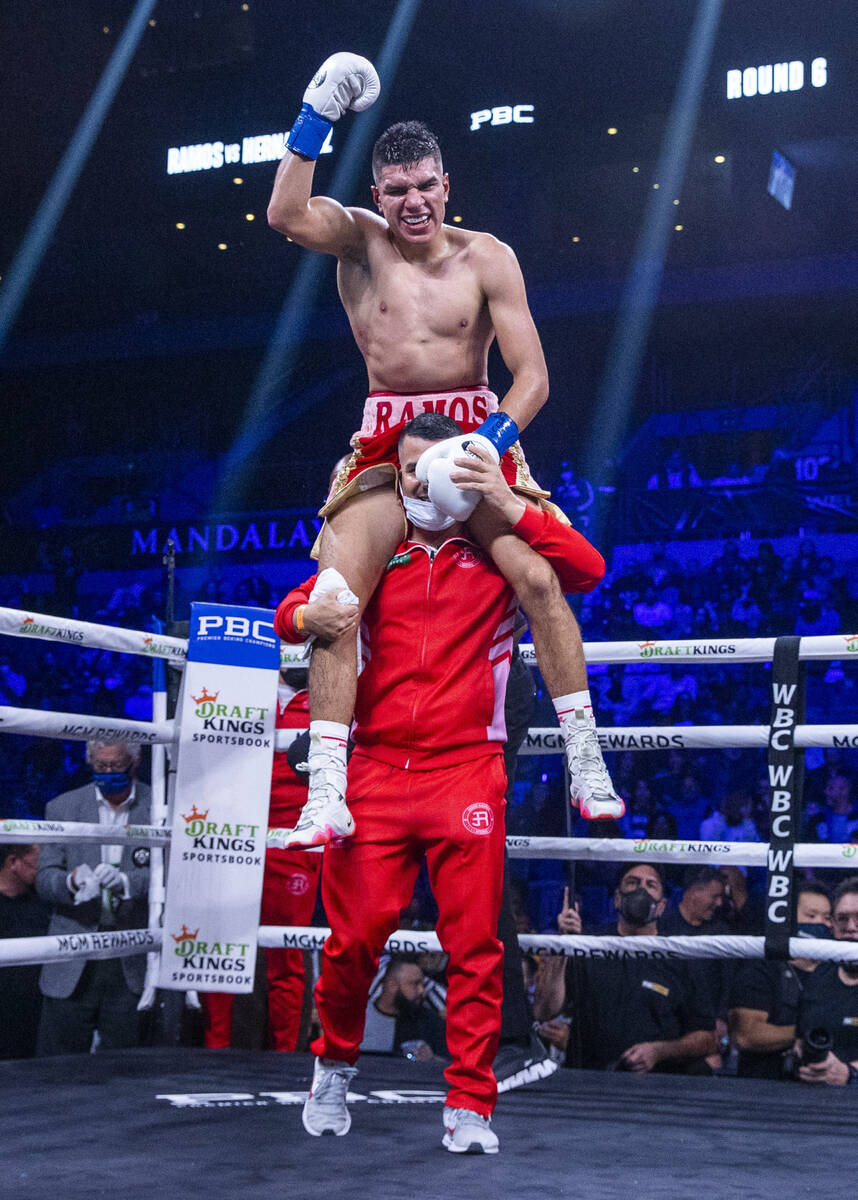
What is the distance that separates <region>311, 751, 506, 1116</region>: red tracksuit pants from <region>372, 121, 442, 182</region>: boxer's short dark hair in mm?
961

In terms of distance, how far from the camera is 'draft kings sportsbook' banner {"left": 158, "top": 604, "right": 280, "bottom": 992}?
2.51 m

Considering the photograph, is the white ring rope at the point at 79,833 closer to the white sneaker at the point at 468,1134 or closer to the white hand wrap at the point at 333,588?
the white hand wrap at the point at 333,588

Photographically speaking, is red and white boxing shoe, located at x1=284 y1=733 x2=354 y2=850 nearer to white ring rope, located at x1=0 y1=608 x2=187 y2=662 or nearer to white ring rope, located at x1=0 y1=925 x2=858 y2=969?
white ring rope, located at x1=0 y1=925 x2=858 y2=969

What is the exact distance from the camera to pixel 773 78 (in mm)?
9109

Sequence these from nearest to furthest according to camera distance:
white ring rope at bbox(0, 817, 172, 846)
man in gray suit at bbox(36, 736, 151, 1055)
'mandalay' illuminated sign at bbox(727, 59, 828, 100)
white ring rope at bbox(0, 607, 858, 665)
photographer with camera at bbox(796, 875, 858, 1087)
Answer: white ring rope at bbox(0, 817, 172, 846)
white ring rope at bbox(0, 607, 858, 665)
photographer with camera at bbox(796, 875, 858, 1087)
man in gray suit at bbox(36, 736, 151, 1055)
'mandalay' illuminated sign at bbox(727, 59, 828, 100)

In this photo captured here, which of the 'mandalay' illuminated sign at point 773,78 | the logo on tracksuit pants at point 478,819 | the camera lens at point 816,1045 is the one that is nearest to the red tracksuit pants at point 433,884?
the logo on tracksuit pants at point 478,819

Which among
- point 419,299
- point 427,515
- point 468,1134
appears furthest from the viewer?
point 419,299


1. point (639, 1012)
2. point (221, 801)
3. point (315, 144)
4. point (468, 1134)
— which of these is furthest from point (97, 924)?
point (315, 144)

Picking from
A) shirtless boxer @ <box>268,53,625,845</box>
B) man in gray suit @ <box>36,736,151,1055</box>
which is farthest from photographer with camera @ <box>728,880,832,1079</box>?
man in gray suit @ <box>36,736,151,1055</box>

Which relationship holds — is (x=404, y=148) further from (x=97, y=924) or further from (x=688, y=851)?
(x=97, y=924)

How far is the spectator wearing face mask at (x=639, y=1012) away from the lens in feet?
9.68

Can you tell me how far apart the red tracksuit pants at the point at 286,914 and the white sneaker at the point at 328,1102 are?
1.10 metres

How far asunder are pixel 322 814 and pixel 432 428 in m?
0.61

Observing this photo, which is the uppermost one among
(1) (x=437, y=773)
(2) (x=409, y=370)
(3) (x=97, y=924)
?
(2) (x=409, y=370)
